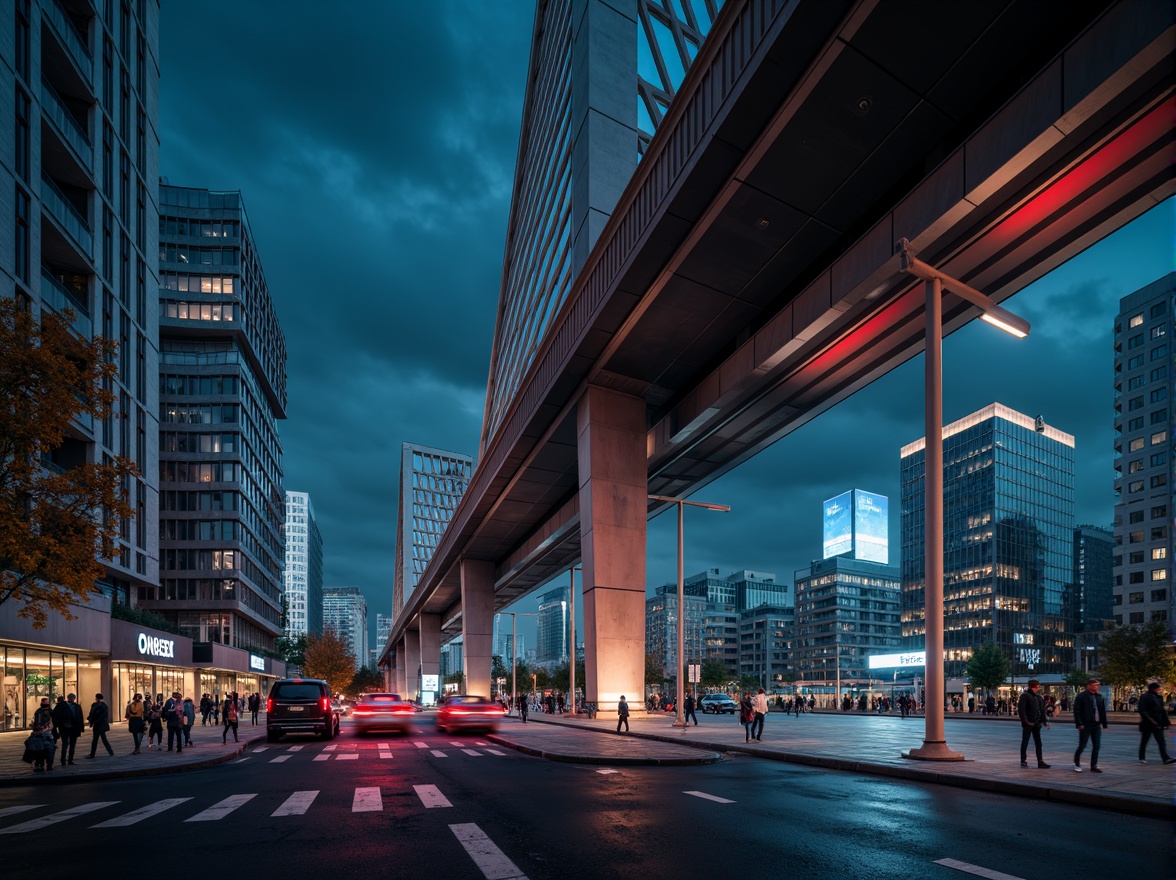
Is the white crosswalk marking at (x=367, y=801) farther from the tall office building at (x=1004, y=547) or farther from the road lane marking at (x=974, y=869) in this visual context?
the tall office building at (x=1004, y=547)

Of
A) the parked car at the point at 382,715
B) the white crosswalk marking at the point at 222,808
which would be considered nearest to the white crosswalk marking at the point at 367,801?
the white crosswalk marking at the point at 222,808

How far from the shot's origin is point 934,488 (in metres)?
15.8

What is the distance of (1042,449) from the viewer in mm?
149250

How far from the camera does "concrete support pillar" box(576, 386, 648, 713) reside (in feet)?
96.1

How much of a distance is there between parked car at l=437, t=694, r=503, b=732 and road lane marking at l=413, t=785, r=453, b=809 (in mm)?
19405

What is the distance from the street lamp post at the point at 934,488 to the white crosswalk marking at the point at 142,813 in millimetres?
12863

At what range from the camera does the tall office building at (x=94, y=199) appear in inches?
1345

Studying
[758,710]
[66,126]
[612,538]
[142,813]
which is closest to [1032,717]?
[758,710]

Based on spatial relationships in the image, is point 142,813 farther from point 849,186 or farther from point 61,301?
point 61,301

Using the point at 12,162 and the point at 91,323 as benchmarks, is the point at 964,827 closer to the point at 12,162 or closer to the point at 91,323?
the point at 12,162

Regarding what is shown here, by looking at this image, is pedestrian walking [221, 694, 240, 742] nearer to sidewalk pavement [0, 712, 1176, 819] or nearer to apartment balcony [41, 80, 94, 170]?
sidewalk pavement [0, 712, 1176, 819]

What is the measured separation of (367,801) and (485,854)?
4564 millimetres

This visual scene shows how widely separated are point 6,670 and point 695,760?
28599 mm

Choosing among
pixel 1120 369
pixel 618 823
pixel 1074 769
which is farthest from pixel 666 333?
pixel 1120 369
